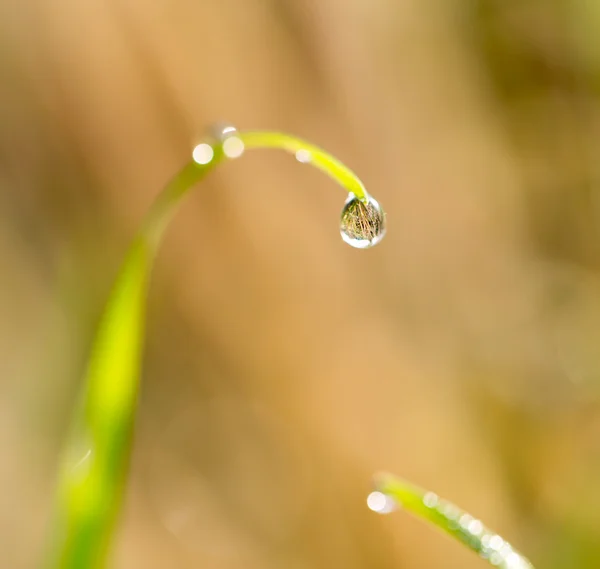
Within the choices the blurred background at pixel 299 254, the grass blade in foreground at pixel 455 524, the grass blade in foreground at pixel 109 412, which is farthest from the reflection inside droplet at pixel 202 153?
the blurred background at pixel 299 254

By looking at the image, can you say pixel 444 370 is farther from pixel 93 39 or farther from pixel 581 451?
pixel 93 39

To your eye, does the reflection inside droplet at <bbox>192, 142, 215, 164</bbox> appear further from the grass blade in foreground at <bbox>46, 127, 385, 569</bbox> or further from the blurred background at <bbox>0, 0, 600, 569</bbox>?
the blurred background at <bbox>0, 0, 600, 569</bbox>

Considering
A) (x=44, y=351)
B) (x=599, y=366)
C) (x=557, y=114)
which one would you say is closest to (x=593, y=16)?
(x=557, y=114)

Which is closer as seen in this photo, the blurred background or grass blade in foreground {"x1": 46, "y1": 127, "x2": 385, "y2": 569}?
grass blade in foreground {"x1": 46, "y1": 127, "x2": 385, "y2": 569}

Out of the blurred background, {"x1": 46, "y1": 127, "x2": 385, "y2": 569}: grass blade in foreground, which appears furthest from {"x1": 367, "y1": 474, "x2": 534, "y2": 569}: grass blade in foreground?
the blurred background

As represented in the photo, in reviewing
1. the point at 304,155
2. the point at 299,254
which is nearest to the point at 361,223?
the point at 304,155

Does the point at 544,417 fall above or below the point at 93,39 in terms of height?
below
